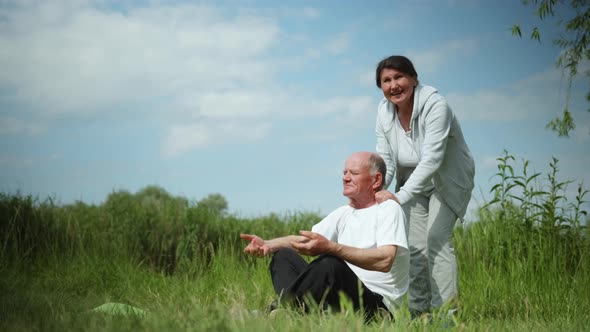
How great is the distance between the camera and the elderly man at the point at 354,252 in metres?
3.14

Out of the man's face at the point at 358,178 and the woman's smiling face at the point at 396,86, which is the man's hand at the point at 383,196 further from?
the woman's smiling face at the point at 396,86

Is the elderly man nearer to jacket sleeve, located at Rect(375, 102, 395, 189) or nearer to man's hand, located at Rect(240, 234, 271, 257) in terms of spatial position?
man's hand, located at Rect(240, 234, 271, 257)

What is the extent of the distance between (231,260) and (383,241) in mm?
3911

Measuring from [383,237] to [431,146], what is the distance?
1.05 metres

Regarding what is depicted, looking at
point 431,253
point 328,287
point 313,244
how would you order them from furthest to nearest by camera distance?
point 431,253
point 328,287
point 313,244

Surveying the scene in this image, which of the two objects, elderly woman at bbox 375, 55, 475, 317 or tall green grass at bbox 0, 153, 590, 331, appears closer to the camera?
tall green grass at bbox 0, 153, 590, 331

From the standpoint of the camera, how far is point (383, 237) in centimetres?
324

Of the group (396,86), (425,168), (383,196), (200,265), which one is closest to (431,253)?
(425,168)

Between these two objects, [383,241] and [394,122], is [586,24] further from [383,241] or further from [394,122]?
[383,241]

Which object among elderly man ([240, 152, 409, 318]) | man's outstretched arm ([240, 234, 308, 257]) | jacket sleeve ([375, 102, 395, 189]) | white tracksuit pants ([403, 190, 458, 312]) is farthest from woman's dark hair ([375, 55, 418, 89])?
man's outstretched arm ([240, 234, 308, 257])

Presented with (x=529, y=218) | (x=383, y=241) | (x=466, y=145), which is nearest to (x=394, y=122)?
(x=466, y=145)

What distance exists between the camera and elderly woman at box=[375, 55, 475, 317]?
13.2 feet

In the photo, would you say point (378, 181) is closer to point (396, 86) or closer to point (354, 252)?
point (354, 252)

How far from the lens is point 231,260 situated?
6.84 meters
